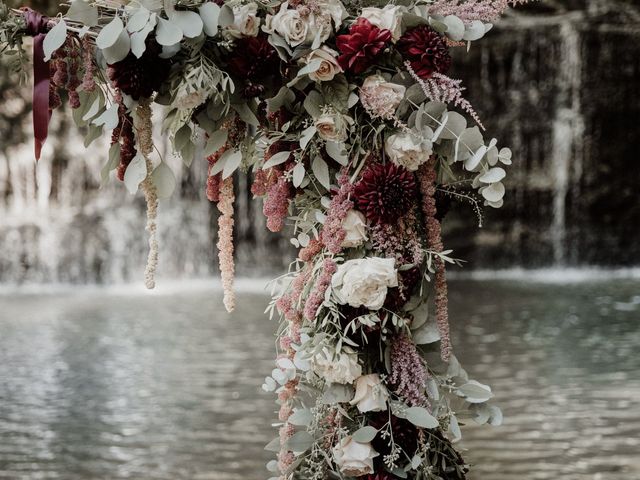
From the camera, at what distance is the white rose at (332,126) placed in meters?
1.71

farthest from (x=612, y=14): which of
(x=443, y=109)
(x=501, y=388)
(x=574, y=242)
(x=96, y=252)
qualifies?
(x=443, y=109)

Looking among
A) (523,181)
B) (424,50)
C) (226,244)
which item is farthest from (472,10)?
(523,181)

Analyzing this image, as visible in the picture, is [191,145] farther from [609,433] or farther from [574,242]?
[574,242]

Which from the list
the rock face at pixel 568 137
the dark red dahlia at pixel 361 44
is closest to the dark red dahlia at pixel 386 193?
the dark red dahlia at pixel 361 44

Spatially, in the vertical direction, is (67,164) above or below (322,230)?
above

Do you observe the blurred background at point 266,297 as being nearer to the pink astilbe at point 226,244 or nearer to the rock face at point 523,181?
the rock face at point 523,181

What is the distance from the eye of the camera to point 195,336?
688 cm

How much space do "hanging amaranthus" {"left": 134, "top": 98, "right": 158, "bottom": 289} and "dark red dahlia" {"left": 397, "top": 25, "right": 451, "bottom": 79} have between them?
1.83 ft

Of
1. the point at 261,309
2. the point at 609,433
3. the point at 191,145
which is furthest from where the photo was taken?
the point at 261,309

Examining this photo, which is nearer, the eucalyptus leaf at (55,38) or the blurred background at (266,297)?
the eucalyptus leaf at (55,38)

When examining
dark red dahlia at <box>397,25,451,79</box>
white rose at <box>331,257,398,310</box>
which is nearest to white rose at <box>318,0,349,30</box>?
dark red dahlia at <box>397,25,451,79</box>

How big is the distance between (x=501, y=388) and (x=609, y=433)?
3.31ft

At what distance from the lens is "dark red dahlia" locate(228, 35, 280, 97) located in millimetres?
1706

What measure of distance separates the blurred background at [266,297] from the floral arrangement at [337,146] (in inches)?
65.5
